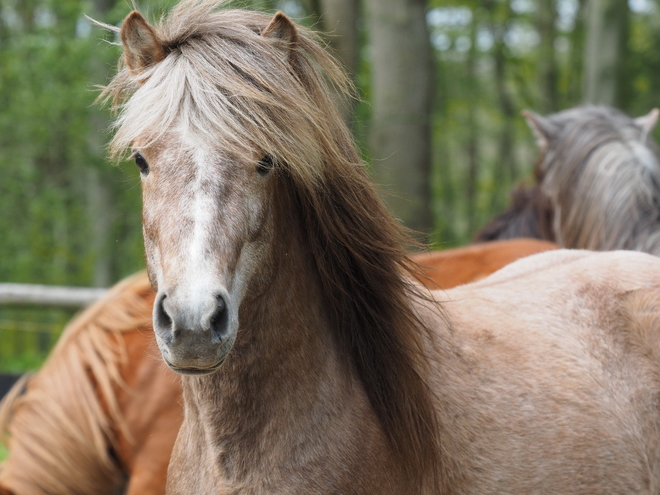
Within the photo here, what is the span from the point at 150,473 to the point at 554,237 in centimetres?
330

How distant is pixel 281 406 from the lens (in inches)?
80.8

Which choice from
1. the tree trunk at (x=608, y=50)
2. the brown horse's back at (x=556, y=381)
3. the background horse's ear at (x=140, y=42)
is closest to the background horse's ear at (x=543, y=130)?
the brown horse's back at (x=556, y=381)

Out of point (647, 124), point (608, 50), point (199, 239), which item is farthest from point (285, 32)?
point (608, 50)

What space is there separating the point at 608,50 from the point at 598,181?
4.24 metres

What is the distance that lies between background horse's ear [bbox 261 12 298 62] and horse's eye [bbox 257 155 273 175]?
35 centimetres

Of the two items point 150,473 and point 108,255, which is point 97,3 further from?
point 150,473

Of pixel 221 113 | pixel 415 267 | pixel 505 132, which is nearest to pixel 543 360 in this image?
pixel 415 267

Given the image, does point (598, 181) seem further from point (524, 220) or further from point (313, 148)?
point (313, 148)

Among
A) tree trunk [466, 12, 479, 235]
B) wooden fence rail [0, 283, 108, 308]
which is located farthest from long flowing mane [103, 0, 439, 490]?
tree trunk [466, 12, 479, 235]

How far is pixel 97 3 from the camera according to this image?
36.0 ft

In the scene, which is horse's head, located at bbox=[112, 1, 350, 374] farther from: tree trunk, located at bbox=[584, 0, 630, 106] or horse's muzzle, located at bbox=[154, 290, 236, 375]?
tree trunk, located at bbox=[584, 0, 630, 106]

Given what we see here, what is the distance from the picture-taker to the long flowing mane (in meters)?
1.96

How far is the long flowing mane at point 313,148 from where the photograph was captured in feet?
6.43

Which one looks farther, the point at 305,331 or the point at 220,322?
the point at 305,331
